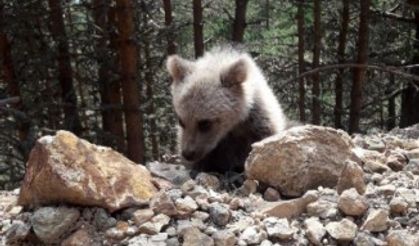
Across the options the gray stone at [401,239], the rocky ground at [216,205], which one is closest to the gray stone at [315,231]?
the rocky ground at [216,205]

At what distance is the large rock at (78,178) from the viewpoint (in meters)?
3.37

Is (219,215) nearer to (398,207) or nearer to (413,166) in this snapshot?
(398,207)

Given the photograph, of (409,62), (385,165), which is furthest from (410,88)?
(385,165)

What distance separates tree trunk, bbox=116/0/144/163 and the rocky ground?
7.06m

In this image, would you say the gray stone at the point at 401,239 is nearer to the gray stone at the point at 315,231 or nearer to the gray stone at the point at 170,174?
the gray stone at the point at 315,231

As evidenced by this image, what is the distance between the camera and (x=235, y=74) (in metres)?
5.72

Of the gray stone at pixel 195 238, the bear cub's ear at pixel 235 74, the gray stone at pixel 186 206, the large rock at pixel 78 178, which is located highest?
the bear cub's ear at pixel 235 74

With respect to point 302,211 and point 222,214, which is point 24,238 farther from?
point 302,211

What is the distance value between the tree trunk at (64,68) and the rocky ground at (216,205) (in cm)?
765

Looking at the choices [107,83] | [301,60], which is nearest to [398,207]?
[107,83]

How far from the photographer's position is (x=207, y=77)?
5.78 metres

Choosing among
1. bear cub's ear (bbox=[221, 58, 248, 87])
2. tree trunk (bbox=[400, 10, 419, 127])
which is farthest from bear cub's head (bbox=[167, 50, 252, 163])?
tree trunk (bbox=[400, 10, 419, 127])

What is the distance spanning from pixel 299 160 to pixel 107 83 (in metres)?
9.51

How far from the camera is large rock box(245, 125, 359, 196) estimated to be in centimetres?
391
